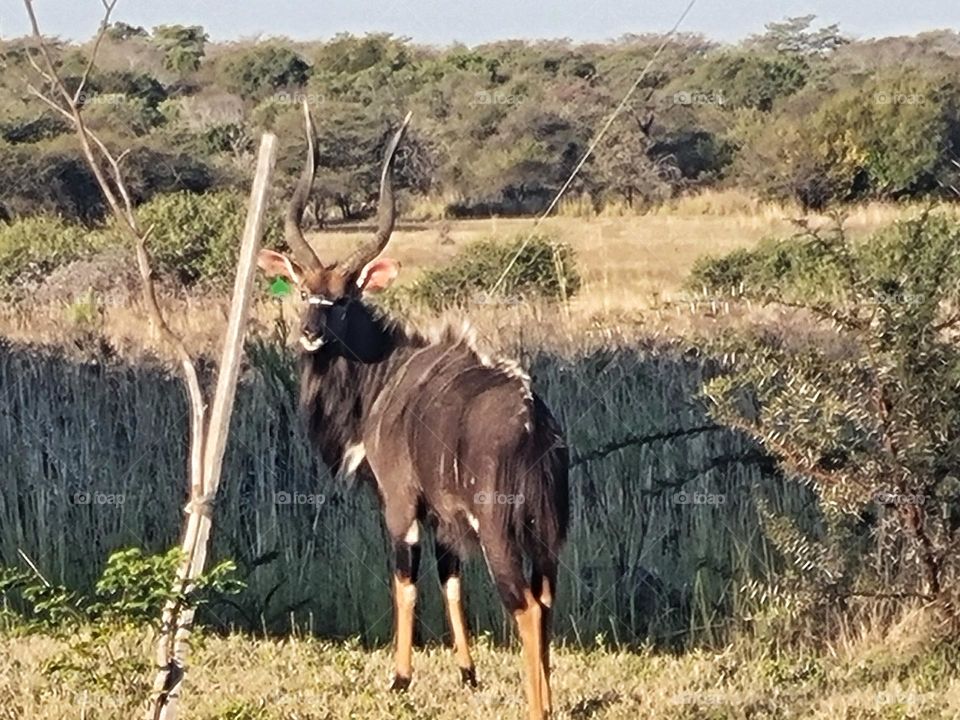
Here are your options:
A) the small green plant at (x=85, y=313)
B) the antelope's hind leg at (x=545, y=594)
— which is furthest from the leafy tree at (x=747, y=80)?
the antelope's hind leg at (x=545, y=594)

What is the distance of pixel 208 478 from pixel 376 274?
11.0ft

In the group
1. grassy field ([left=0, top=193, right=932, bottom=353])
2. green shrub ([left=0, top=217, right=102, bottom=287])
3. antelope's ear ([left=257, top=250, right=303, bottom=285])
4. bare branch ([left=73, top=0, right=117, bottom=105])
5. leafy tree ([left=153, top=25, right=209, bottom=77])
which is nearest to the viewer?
bare branch ([left=73, top=0, right=117, bottom=105])

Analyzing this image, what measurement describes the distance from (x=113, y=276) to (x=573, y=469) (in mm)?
12588

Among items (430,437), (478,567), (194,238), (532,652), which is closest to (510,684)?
(532,652)

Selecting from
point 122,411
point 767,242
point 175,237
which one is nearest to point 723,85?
point 767,242

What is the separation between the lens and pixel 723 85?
206 feet

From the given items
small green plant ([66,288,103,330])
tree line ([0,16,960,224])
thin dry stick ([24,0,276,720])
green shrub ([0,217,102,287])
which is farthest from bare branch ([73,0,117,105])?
tree line ([0,16,960,224])

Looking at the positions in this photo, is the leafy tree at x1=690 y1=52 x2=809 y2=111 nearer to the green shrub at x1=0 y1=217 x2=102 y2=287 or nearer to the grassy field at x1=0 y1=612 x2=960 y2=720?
the green shrub at x1=0 y1=217 x2=102 y2=287

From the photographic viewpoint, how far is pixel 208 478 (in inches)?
229

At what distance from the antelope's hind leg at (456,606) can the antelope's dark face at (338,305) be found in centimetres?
105

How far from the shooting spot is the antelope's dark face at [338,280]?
29.1ft

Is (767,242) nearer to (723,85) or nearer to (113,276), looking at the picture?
(113,276)

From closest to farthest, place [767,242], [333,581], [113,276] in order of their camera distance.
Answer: [333,581] < [113,276] < [767,242]

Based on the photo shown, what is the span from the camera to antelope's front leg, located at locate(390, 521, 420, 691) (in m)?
8.22
